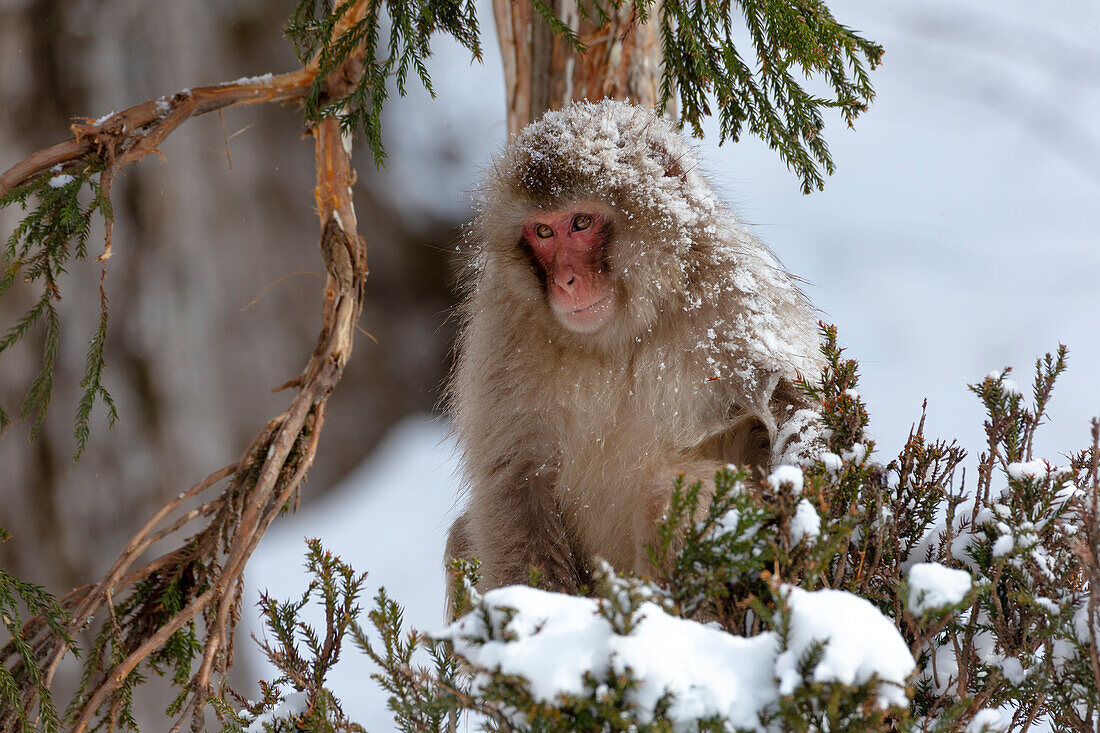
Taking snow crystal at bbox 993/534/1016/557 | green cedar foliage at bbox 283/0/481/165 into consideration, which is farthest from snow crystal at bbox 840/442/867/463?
green cedar foliage at bbox 283/0/481/165

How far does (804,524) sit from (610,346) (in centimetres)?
113

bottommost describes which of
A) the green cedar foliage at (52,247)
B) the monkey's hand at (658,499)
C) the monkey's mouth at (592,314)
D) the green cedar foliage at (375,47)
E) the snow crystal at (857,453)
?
the snow crystal at (857,453)

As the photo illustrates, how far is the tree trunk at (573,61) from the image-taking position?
294 cm

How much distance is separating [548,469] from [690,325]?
0.58m

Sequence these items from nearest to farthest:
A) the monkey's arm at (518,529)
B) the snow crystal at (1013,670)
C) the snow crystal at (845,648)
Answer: the snow crystal at (845,648) → the snow crystal at (1013,670) → the monkey's arm at (518,529)

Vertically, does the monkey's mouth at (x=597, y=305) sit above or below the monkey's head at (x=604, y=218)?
below

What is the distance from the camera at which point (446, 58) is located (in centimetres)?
457

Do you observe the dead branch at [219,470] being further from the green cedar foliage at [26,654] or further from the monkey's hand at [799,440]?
the monkey's hand at [799,440]

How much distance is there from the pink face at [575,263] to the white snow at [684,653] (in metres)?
1.21

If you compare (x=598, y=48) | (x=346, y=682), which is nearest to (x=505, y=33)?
(x=598, y=48)

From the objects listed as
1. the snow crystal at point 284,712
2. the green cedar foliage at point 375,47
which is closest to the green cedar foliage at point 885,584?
the snow crystal at point 284,712

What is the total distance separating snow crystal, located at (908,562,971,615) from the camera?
1.12m

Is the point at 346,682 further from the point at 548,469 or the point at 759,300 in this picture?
the point at 759,300

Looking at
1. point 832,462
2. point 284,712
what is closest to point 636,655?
point 832,462
